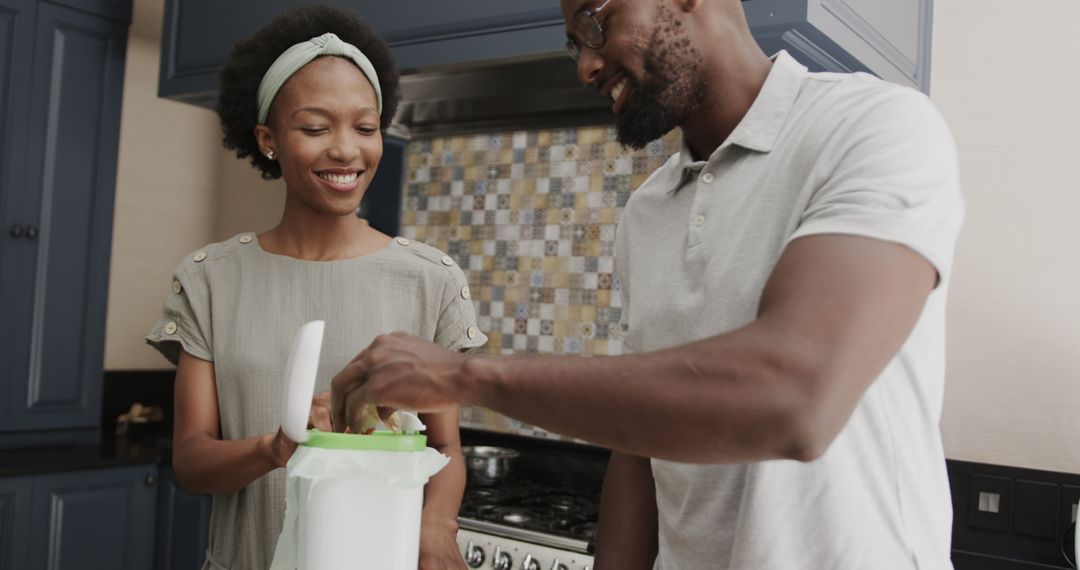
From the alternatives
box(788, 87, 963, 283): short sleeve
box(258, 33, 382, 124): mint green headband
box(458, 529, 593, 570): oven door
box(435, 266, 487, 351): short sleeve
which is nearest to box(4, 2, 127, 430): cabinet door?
box(458, 529, 593, 570): oven door

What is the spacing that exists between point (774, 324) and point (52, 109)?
8.47ft

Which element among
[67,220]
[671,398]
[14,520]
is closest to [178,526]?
[14,520]

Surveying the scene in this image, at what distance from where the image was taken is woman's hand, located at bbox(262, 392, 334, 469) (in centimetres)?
99

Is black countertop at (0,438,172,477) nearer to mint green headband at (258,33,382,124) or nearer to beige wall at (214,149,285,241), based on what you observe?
beige wall at (214,149,285,241)

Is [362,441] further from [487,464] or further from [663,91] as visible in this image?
[487,464]

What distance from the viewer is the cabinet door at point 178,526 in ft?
8.70

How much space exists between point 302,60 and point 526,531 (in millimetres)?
1076

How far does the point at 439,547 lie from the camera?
43.9 inches

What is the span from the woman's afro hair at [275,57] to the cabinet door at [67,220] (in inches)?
62.6

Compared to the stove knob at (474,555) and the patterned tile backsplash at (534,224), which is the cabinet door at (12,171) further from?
the stove knob at (474,555)

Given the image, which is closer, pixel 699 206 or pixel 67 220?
pixel 699 206

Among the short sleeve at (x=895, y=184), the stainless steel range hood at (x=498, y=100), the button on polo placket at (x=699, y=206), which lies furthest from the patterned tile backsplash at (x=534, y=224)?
Answer: the short sleeve at (x=895, y=184)

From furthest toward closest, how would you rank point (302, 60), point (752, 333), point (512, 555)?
point (512, 555), point (302, 60), point (752, 333)

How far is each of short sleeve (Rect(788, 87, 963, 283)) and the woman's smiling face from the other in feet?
2.14
